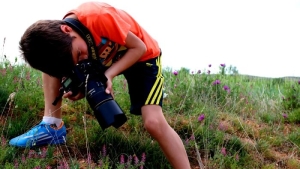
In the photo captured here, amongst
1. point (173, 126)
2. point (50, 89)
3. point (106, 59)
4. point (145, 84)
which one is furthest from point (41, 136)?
point (173, 126)

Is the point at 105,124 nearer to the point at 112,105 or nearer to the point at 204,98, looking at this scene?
the point at 112,105

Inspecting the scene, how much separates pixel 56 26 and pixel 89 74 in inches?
17.0

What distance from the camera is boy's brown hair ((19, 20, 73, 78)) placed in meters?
2.41

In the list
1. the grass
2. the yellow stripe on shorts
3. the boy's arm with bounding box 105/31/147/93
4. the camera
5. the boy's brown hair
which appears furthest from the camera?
the grass

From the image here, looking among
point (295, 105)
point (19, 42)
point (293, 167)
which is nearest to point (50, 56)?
point (19, 42)

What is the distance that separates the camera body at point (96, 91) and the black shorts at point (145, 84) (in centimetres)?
38

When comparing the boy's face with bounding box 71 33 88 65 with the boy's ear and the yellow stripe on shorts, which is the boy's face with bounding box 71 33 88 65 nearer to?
the boy's ear

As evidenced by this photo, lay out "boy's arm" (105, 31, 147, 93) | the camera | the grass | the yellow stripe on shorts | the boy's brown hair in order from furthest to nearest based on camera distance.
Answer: the grass < the yellow stripe on shorts < "boy's arm" (105, 31, 147, 93) < the boy's brown hair < the camera

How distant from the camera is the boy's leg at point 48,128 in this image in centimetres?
285

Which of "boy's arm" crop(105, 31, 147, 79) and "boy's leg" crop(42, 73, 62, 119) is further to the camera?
"boy's leg" crop(42, 73, 62, 119)

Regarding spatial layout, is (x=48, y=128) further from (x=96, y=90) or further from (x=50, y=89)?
(x=96, y=90)

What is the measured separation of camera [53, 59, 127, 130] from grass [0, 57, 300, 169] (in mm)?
216

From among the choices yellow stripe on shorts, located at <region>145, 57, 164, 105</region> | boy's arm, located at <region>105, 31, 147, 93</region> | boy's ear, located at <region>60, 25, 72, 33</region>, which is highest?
boy's ear, located at <region>60, 25, 72, 33</region>

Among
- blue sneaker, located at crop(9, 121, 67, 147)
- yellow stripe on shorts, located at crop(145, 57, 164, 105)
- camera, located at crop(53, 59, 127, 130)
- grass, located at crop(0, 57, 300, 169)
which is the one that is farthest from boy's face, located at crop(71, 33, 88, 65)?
blue sneaker, located at crop(9, 121, 67, 147)
